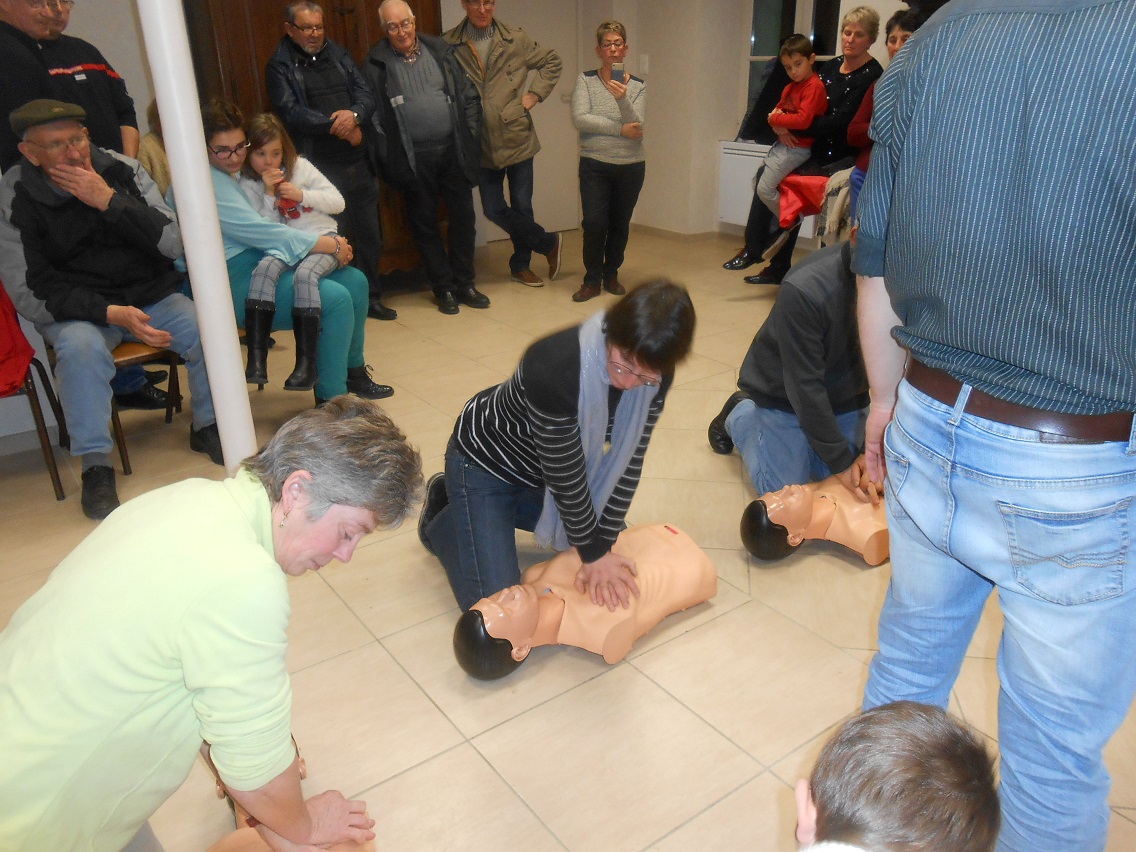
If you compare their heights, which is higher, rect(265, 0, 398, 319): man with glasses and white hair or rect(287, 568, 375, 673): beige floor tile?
rect(265, 0, 398, 319): man with glasses and white hair

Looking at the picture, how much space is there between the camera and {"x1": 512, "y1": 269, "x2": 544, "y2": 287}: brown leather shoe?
5.40m

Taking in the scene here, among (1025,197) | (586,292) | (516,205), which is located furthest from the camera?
(516,205)

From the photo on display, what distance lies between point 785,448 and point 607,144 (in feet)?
9.00

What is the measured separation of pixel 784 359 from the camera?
2482 millimetres

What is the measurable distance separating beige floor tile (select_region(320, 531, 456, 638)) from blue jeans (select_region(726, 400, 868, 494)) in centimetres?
105

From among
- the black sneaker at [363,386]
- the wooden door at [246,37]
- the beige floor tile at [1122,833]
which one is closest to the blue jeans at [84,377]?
the black sneaker at [363,386]

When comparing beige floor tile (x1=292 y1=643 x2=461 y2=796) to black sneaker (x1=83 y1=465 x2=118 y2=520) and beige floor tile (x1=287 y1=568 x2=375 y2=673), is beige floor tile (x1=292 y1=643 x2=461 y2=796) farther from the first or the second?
black sneaker (x1=83 y1=465 x2=118 y2=520)

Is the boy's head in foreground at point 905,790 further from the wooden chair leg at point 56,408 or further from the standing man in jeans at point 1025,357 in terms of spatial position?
the wooden chair leg at point 56,408

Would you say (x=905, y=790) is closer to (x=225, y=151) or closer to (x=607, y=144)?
(x=225, y=151)

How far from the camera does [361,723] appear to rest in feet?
6.28

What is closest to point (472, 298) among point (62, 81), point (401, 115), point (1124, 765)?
point (401, 115)

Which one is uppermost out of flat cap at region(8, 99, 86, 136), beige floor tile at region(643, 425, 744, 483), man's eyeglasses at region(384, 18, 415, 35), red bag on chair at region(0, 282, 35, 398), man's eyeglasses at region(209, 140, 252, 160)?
man's eyeglasses at region(384, 18, 415, 35)

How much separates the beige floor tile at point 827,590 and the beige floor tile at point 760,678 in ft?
0.20

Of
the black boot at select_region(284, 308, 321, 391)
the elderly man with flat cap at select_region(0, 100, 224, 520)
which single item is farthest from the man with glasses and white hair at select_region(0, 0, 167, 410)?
the black boot at select_region(284, 308, 321, 391)
